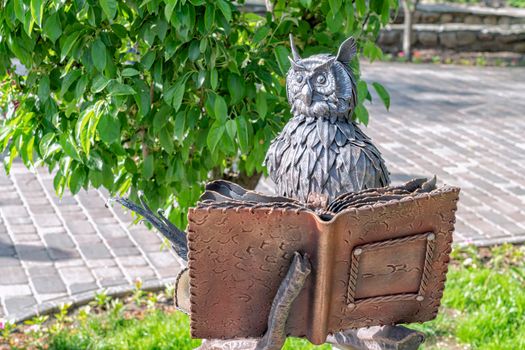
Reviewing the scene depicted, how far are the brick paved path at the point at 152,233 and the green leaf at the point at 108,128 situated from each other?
2.01 m

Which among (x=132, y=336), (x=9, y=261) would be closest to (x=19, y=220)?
(x=9, y=261)

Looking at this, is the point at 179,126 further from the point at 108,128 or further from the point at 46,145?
the point at 46,145

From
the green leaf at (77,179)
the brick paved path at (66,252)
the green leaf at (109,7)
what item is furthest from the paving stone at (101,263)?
the green leaf at (109,7)

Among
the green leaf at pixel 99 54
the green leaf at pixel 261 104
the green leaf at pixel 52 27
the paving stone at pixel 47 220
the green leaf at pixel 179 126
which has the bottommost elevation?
the paving stone at pixel 47 220

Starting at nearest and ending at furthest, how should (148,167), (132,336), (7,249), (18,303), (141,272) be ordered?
(148,167), (132,336), (18,303), (141,272), (7,249)

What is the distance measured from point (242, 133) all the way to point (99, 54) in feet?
1.82

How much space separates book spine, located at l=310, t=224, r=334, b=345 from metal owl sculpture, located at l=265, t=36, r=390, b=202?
27 cm

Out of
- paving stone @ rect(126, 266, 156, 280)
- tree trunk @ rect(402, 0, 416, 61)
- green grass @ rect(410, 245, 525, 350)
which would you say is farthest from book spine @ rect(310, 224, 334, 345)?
tree trunk @ rect(402, 0, 416, 61)

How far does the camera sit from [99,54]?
278 centimetres

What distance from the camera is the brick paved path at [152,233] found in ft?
16.2

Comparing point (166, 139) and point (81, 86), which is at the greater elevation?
point (81, 86)

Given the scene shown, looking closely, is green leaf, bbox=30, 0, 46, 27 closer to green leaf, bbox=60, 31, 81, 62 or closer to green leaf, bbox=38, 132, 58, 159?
green leaf, bbox=60, 31, 81, 62

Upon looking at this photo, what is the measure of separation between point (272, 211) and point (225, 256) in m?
0.16

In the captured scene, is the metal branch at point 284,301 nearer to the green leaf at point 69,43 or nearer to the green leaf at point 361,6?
the green leaf at point 69,43
